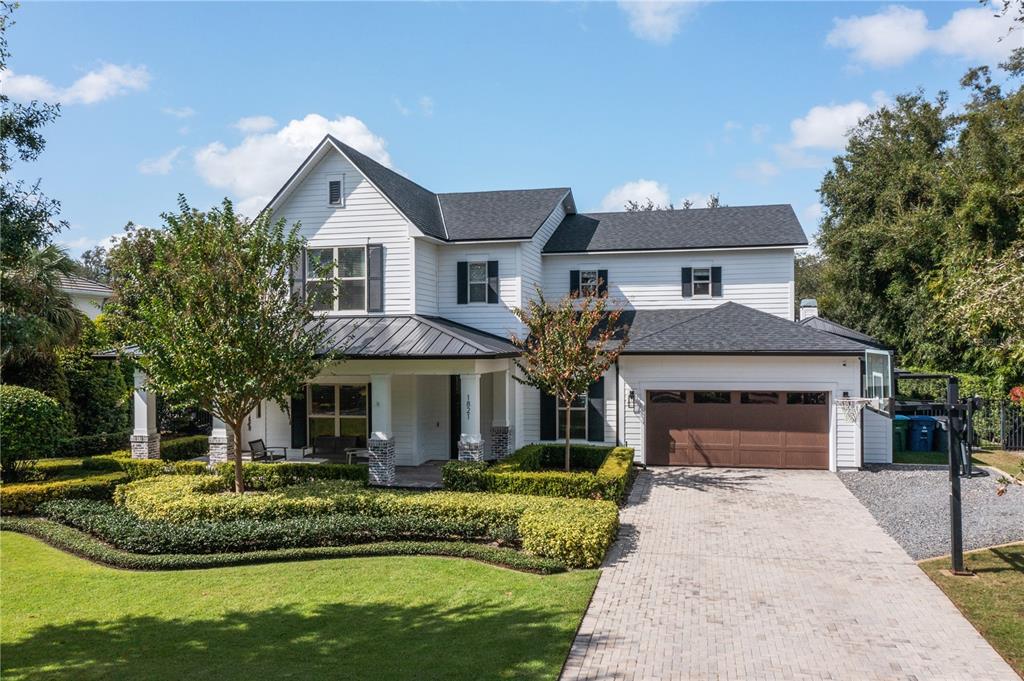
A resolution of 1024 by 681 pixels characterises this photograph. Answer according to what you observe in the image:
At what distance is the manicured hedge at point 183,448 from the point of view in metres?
19.8

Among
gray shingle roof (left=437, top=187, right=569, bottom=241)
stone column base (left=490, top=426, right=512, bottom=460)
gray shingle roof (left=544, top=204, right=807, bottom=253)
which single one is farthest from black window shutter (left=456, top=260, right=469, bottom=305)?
stone column base (left=490, top=426, right=512, bottom=460)

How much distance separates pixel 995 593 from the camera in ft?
33.0

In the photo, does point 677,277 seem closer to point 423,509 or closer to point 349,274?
point 349,274

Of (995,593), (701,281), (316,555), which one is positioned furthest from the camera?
(701,281)

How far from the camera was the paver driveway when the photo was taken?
786 cm

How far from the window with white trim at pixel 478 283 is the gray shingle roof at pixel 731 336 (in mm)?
4779

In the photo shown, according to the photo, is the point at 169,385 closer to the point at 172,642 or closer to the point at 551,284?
the point at 172,642

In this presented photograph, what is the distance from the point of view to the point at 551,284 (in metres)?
24.1

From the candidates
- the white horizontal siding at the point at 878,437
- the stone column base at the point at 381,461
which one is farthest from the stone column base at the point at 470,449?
the white horizontal siding at the point at 878,437

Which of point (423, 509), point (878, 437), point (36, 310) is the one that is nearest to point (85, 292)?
point (36, 310)

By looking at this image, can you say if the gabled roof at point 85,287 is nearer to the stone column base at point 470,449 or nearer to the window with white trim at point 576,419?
the stone column base at point 470,449

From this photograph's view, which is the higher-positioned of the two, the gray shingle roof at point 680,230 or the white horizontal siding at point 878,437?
the gray shingle roof at point 680,230

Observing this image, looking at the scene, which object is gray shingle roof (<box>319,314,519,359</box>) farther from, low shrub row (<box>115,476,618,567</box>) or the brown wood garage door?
the brown wood garage door

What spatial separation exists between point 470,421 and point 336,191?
8.10 metres
